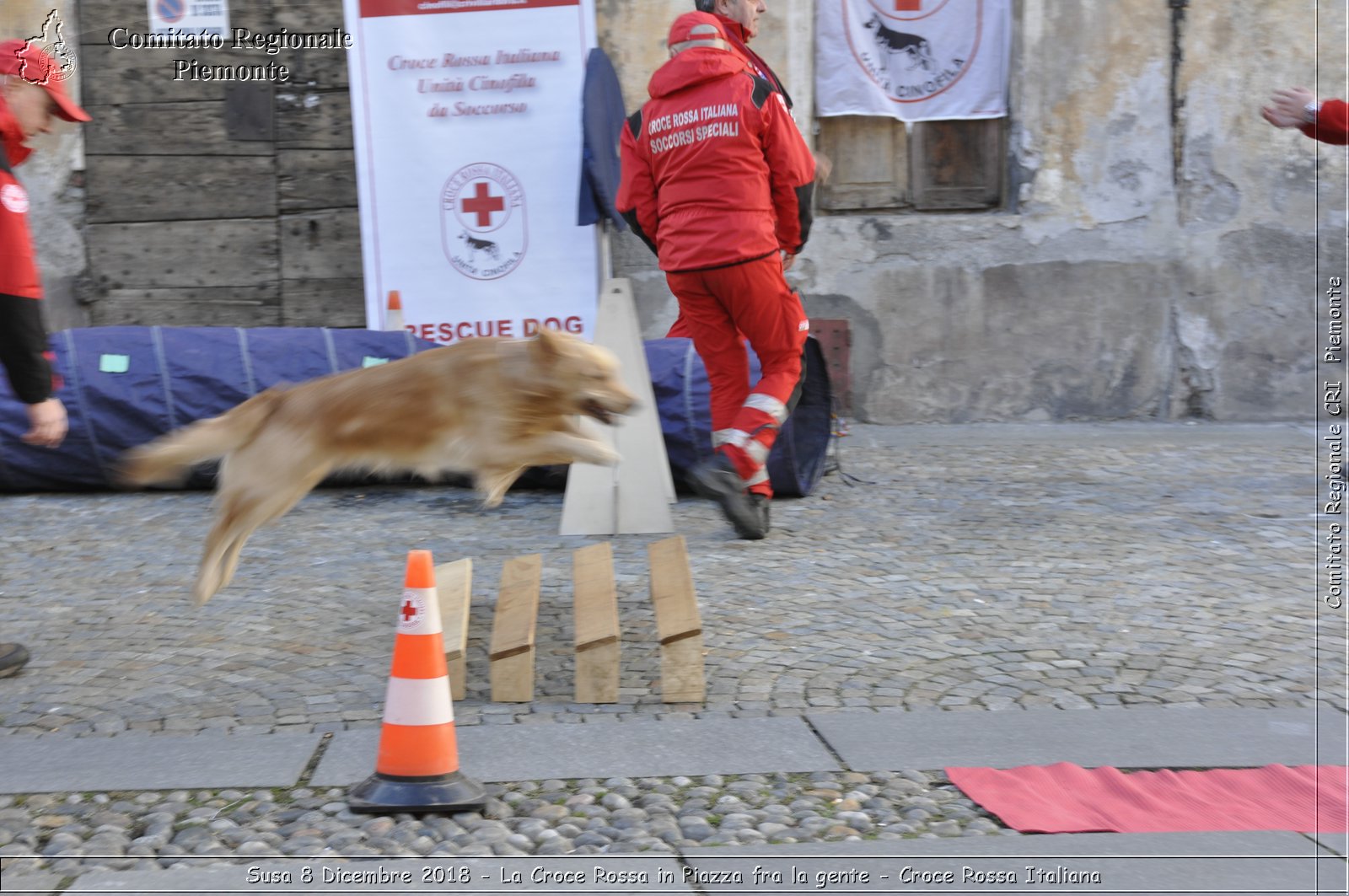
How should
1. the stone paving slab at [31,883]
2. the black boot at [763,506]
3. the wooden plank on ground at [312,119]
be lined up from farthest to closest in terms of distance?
1. the wooden plank on ground at [312,119]
2. the black boot at [763,506]
3. the stone paving slab at [31,883]

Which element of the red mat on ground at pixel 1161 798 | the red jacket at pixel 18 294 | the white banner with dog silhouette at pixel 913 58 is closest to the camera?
the red mat on ground at pixel 1161 798

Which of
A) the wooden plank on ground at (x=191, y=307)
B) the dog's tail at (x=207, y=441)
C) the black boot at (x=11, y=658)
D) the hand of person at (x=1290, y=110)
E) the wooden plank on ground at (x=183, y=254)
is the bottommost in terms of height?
the black boot at (x=11, y=658)

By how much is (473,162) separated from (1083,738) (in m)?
7.01

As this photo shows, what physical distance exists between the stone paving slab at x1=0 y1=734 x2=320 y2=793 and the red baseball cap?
1.81 m

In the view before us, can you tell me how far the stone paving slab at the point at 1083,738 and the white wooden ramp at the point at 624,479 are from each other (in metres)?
2.63

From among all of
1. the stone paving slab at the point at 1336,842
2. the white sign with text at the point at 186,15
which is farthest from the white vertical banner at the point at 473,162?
the stone paving slab at the point at 1336,842

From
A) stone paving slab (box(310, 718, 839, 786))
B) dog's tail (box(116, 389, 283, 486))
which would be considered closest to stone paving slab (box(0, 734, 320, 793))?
stone paving slab (box(310, 718, 839, 786))

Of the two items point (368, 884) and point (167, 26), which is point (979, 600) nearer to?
point (368, 884)

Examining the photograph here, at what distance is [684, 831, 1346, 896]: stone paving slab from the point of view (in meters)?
2.60

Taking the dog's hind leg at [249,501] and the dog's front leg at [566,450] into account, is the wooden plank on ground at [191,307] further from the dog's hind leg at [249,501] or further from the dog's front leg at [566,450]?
the dog's front leg at [566,450]

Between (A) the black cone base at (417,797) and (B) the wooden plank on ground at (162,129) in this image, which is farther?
(B) the wooden plank on ground at (162,129)

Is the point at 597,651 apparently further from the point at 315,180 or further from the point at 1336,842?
the point at 315,180

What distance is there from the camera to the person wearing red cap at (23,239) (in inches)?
142

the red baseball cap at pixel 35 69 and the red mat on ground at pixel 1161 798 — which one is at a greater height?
the red baseball cap at pixel 35 69
